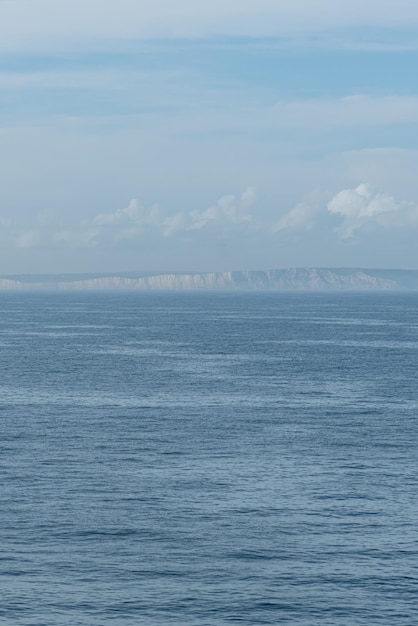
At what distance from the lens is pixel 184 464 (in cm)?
7856

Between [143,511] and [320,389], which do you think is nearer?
[143,511]

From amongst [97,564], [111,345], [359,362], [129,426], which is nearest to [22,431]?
[129,426]

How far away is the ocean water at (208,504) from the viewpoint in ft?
169

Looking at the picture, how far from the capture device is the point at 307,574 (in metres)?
55.2

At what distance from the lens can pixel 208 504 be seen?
67.2m

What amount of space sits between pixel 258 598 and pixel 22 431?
45631mm

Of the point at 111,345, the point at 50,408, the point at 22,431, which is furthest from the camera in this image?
the point at 111,345

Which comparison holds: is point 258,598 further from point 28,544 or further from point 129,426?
point 129,426

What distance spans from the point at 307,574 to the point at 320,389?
226ft

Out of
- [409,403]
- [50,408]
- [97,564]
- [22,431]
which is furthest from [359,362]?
[97,564]

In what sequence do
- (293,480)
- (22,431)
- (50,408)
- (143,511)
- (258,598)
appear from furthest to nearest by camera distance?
(50,408) < (22,431) < (293,480) < (143,511) < (258,598)

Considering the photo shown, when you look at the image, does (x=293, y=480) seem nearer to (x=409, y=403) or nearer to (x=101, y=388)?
(x=409, y=403)

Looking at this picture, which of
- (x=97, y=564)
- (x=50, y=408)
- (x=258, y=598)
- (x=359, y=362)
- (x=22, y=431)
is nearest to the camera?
(x=258, y=598)

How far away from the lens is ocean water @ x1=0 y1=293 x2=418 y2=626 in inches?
2034
